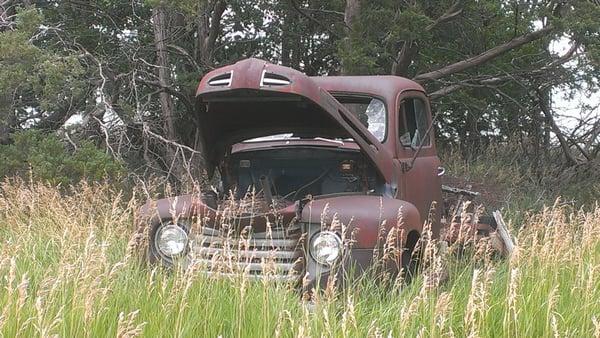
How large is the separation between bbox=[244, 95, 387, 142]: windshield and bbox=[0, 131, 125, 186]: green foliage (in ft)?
10.8

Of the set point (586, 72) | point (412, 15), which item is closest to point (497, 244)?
point (412, 15)

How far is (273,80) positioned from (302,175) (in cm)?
138

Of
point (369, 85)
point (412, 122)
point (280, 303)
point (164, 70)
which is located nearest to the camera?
point (280, 303)

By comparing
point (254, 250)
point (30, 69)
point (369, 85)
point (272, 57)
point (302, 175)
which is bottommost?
point (254, 250)

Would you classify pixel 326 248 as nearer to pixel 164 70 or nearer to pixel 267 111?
pixel 267 111

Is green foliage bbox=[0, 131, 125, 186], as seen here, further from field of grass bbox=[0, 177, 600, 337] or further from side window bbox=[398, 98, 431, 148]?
side window bbox=[398, 98, 431, 148]

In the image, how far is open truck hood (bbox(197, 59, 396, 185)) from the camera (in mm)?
4363

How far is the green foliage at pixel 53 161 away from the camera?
803cm

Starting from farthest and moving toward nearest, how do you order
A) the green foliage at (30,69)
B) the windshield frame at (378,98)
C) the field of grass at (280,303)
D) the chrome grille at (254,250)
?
the green foliage at (30,69), the windshield frame at (378,98), the chrome grille at (254,250), the field of grass at (280,303)

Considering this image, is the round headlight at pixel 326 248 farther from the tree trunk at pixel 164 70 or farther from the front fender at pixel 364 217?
the tree trunk at pixel 164 70

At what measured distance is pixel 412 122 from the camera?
6113 mm

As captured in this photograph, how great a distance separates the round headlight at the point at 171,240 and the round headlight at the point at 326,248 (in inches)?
35.8

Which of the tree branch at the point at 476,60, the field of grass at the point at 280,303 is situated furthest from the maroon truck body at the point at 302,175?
the tree branch at the point at 476,60

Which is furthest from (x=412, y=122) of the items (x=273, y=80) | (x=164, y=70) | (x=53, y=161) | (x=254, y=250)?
(x=164, y=70)
